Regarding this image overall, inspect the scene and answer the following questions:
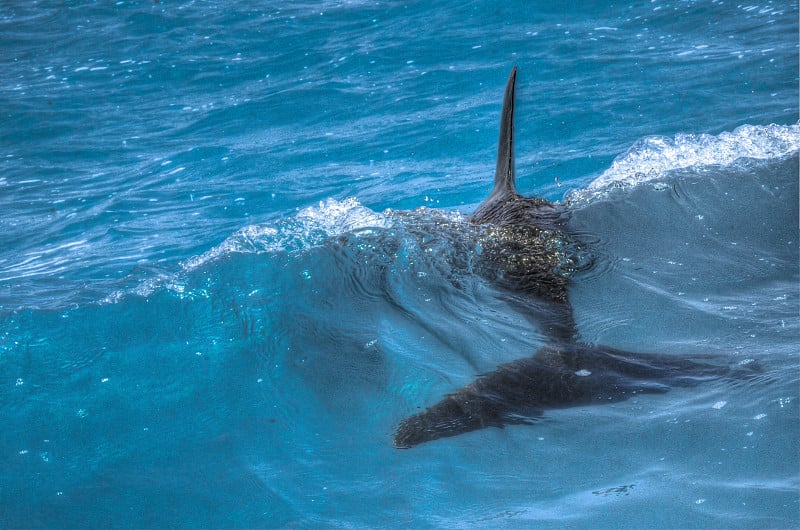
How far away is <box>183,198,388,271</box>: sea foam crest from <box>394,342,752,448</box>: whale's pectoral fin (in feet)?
7.52

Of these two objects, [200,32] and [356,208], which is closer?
[356,208]

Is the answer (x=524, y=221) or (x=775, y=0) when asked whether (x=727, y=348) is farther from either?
(x=775, y=0)

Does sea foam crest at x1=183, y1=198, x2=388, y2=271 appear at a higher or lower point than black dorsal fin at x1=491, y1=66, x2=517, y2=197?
lower

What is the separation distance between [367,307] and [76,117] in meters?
6.95

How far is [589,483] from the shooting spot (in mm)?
3795

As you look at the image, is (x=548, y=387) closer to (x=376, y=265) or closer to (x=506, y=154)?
(x=376, y=265)

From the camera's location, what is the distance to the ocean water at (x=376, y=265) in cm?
398

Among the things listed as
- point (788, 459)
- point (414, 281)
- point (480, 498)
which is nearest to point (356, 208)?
point (414, 281)

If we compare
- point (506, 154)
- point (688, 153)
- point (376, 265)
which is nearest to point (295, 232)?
point (376, 265)

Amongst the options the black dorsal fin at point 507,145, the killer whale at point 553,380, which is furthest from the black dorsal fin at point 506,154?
the killer whale at point 553,380

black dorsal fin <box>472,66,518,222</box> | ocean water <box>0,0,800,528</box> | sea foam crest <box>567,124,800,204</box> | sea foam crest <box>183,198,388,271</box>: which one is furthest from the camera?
sea foam crest <box>567,124,800,204</box>

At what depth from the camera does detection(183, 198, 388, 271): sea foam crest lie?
19.8ft

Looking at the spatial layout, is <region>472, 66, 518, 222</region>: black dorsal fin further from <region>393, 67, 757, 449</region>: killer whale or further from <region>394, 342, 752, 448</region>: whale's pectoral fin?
<region>394, 342, 752, 448</region>: whale's pectoral fin

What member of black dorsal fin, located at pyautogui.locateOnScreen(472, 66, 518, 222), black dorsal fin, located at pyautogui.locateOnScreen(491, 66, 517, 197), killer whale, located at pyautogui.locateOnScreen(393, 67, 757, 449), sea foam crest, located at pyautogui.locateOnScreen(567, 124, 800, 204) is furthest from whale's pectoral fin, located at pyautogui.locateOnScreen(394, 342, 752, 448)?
sea foam crest, located at pyautogui.locateOnScreen(567, 124, 800, 204)
